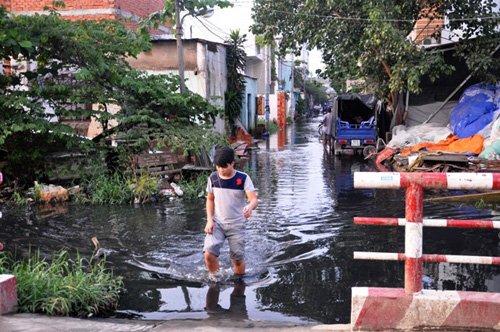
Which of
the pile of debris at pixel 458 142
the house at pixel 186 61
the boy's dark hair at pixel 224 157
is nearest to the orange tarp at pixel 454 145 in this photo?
the pile of debris at pixel 458 142

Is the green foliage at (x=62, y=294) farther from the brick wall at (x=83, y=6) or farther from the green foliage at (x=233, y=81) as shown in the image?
the green foliage at (x=233, y=81)

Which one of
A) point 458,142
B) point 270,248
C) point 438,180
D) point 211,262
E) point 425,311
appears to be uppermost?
point 438,180

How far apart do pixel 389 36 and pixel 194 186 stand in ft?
25.8

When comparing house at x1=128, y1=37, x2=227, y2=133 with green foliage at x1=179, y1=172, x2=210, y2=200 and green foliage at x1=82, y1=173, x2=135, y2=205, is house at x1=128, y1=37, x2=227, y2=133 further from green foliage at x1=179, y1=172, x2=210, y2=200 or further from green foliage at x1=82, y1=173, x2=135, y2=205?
green foliage at x1=82, y1=173, x2=135, y2=205

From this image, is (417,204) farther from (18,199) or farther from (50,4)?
(50,4)

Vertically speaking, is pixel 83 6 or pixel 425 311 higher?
pixel 83 6

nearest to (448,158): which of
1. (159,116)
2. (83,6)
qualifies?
(159,116)

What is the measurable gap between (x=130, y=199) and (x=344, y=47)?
10.1 metres

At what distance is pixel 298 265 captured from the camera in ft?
22.7

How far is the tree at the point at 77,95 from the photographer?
1138 centimetres

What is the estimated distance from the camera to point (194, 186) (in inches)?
Answer: 488

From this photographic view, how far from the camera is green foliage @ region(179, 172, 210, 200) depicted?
11984 millimetres

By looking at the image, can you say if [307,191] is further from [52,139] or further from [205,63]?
[205,63]

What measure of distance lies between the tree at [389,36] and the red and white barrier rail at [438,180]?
1305 cm
